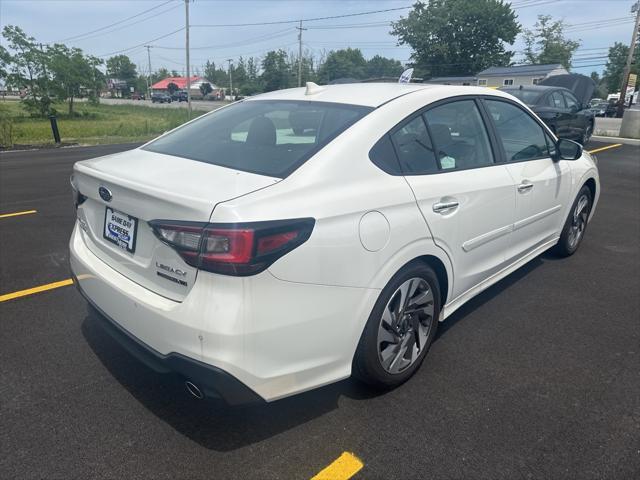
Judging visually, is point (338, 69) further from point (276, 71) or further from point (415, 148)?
point (415, 148)

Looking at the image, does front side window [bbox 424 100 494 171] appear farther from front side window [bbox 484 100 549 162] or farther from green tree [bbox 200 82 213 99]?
green tree [bbox 200 82 213 99]

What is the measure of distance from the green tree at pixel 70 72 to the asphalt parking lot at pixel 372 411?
91.3ft

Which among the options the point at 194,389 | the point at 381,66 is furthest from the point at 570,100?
the point at 381,66

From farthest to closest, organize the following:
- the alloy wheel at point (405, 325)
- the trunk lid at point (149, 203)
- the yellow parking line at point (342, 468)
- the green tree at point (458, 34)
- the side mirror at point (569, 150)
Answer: the green tree at point (458, 34), the side mirror at point (569, 150), the alloy wheel at point (405, 325), the yellow parking line at point (342, 468), the trunk lid at point (149, 203)

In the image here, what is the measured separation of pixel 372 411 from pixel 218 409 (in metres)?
0.81

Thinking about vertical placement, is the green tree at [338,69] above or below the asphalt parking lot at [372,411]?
above

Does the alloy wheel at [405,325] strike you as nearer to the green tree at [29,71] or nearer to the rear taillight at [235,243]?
the rear taillight at [235,243]

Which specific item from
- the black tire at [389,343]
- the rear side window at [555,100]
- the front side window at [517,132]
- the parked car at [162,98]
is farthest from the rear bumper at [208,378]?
the parked car at [162,98]

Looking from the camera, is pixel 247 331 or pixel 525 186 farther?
pixel 525 186

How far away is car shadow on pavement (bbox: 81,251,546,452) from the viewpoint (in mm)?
2318

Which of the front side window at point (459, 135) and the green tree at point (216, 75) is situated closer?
the front side window at point (459, 135)

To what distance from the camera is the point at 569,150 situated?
4.07 meters

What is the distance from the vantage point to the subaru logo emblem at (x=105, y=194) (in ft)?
7.66

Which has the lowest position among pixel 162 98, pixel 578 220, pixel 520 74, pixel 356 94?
pixel 162 98
